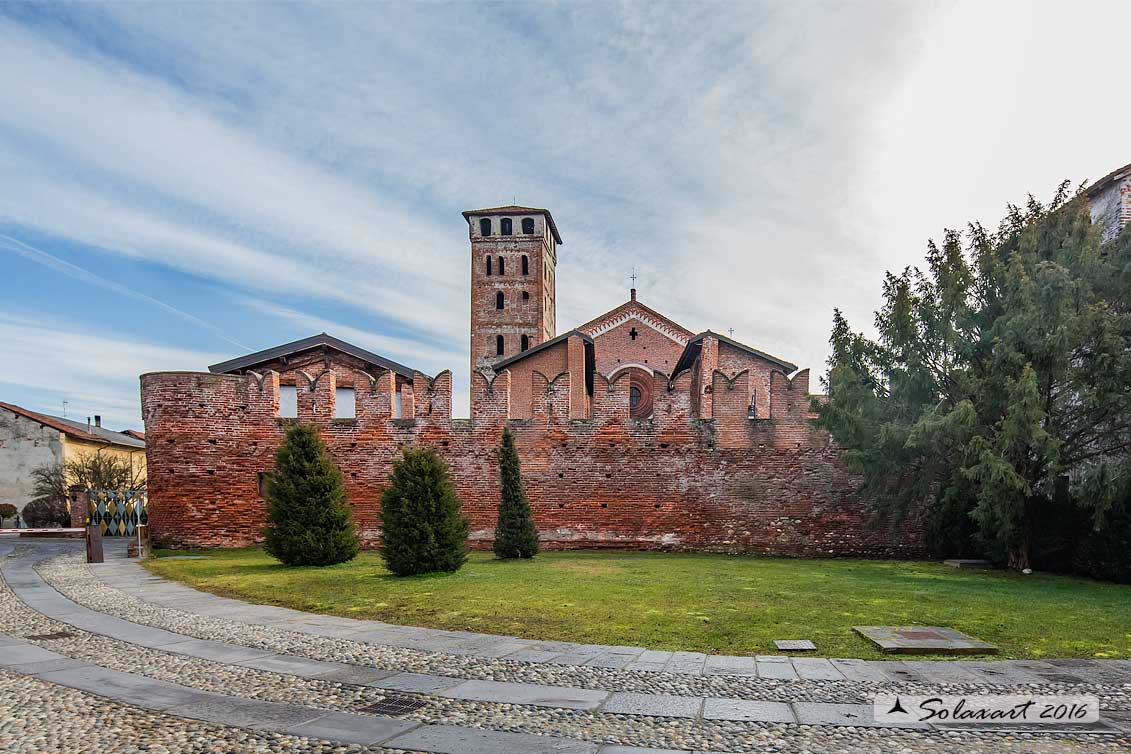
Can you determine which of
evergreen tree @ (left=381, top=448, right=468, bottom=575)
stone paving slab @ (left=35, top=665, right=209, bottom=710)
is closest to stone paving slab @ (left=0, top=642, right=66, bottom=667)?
stone paving slab @ (left=35, top=665, right=209, bottom=710)

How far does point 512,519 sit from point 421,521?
3.03 meters

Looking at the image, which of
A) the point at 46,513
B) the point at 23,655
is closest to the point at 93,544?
the point at 23,655

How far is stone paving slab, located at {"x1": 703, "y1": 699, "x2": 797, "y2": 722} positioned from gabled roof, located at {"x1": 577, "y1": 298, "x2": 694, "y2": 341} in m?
29.0

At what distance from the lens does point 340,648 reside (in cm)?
634

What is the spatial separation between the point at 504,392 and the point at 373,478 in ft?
12.4

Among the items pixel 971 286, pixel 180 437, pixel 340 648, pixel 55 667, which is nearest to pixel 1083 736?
pixel 340 648

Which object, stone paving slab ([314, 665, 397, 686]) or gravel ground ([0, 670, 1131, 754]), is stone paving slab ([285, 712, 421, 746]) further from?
stone paving slab ([314, 665, 397, 686])

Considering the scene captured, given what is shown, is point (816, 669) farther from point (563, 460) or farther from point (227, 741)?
point (563, 460)

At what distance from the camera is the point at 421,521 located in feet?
37.4

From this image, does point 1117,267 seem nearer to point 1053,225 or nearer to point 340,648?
point 1053,225

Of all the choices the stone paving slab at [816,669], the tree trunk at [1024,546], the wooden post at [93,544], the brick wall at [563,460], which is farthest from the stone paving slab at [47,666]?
the tree trunk at [1024,546]

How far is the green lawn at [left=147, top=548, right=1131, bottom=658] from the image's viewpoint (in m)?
6.84

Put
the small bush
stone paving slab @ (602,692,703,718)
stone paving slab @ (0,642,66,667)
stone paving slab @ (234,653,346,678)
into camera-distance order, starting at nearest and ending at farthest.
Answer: stone paving slab @ (602,692,703,718)
stone paving slab @ (234,653,346,678)
stone paving slab @ (0,642,66,667)
the small bush

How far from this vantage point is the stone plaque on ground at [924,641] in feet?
20.2
